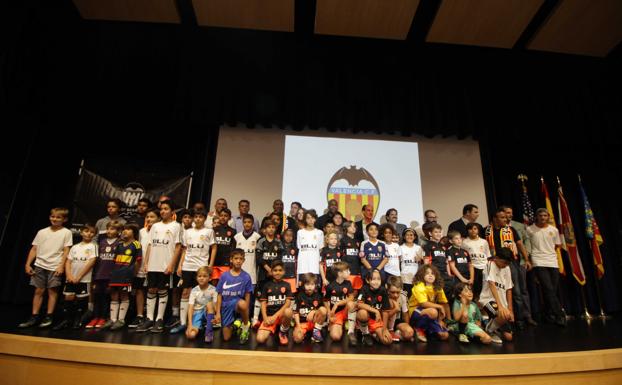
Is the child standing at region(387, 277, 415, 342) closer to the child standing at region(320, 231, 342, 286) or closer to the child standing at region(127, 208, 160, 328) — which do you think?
the child standing at region(320, 231, 342, 286)

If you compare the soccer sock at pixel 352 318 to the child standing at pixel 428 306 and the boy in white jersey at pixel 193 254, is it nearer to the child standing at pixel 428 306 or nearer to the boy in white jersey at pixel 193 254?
the child standing at pixel 428 306

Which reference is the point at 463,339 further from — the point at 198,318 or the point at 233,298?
the point at 198,318

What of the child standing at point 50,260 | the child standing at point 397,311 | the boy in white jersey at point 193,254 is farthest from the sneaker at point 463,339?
the child standing at point 50,260

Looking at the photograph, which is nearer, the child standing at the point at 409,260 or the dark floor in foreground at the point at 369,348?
the dark floor in foreground at the point at 369,348

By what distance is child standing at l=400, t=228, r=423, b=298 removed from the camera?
3.90 metres

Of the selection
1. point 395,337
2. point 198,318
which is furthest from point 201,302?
point 395,337

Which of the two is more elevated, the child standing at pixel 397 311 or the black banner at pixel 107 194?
the black banner at pixel 107 194

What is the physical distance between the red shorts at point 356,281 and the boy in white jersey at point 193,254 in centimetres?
178

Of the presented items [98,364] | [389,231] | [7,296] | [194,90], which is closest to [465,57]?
[389,231]

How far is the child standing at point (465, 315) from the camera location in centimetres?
312

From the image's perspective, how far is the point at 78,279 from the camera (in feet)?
11.2

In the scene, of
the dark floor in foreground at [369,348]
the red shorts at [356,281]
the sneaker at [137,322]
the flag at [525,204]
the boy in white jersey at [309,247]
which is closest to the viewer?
the dark floor in foreground at [369,348]

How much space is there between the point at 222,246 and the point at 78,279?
64.8 inches

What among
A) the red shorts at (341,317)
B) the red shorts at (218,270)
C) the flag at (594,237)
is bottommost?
the red shorts at (341,317)
